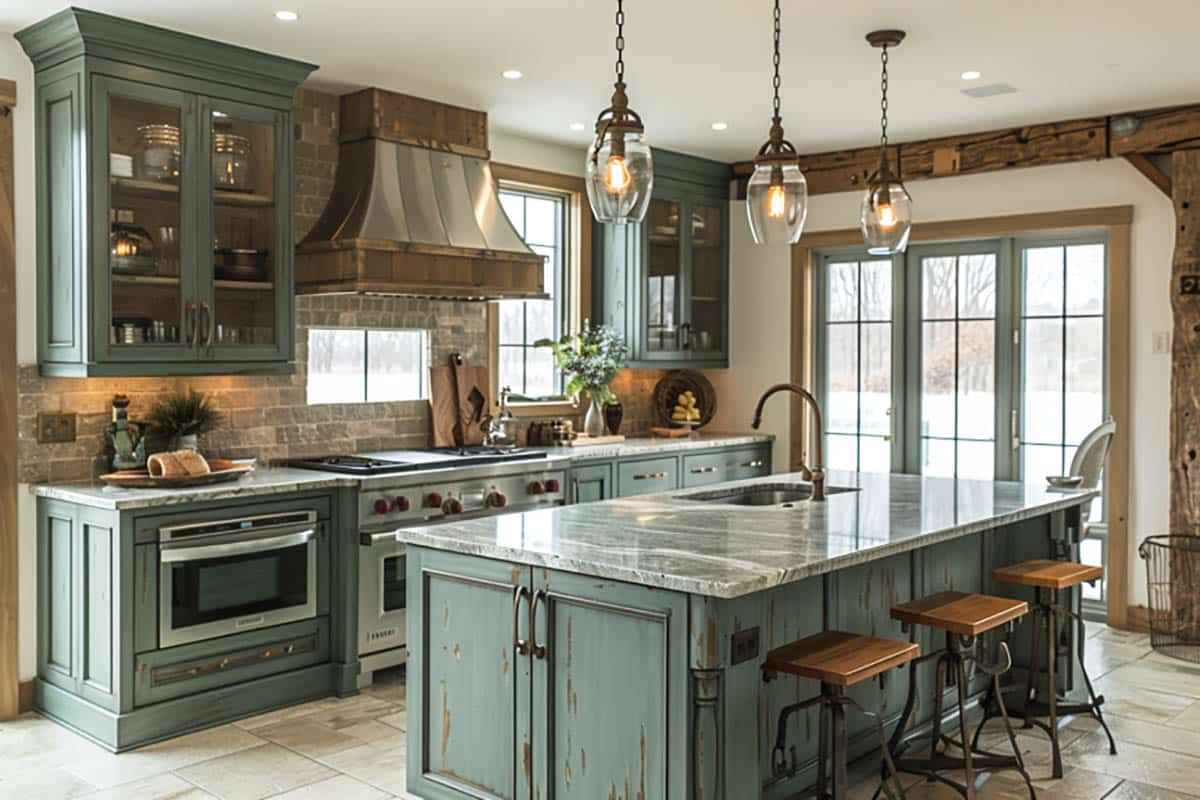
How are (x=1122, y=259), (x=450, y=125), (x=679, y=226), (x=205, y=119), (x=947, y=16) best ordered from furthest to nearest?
(x=679, y=226) < (x=1122, y=259) < (x=450, y=125) < (x=205, y=119) < (x=947, y=16)

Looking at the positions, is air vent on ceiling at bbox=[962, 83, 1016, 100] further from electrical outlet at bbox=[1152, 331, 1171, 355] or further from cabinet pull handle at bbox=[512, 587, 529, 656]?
cabinet pull handle at bbox=[512, 587, 529, 656]

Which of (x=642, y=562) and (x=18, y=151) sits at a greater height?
(x=18, y=151)

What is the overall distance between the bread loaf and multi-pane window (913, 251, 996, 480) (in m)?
4.33

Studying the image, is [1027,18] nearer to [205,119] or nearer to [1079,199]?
[1079,199]

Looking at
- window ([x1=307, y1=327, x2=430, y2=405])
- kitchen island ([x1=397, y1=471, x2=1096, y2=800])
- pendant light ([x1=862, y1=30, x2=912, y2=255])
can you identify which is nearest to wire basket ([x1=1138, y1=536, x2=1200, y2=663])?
kitchen island ([x1=397, y1=471, x2=1096, y2=800])

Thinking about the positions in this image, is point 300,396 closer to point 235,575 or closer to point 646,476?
point 235,575

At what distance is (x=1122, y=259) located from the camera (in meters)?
5.97

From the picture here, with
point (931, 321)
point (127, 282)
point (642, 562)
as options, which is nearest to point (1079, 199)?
point (931, 321)

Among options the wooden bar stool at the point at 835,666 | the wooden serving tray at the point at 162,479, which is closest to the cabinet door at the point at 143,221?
the wooden serving tray at the point at 162,479

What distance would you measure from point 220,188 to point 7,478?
1.44m

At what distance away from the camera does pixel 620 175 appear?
3.11 m

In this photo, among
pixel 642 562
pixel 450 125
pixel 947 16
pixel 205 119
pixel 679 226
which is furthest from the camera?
pixel 679 226

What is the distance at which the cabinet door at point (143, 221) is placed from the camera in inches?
169

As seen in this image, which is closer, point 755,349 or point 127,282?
point 127,282
